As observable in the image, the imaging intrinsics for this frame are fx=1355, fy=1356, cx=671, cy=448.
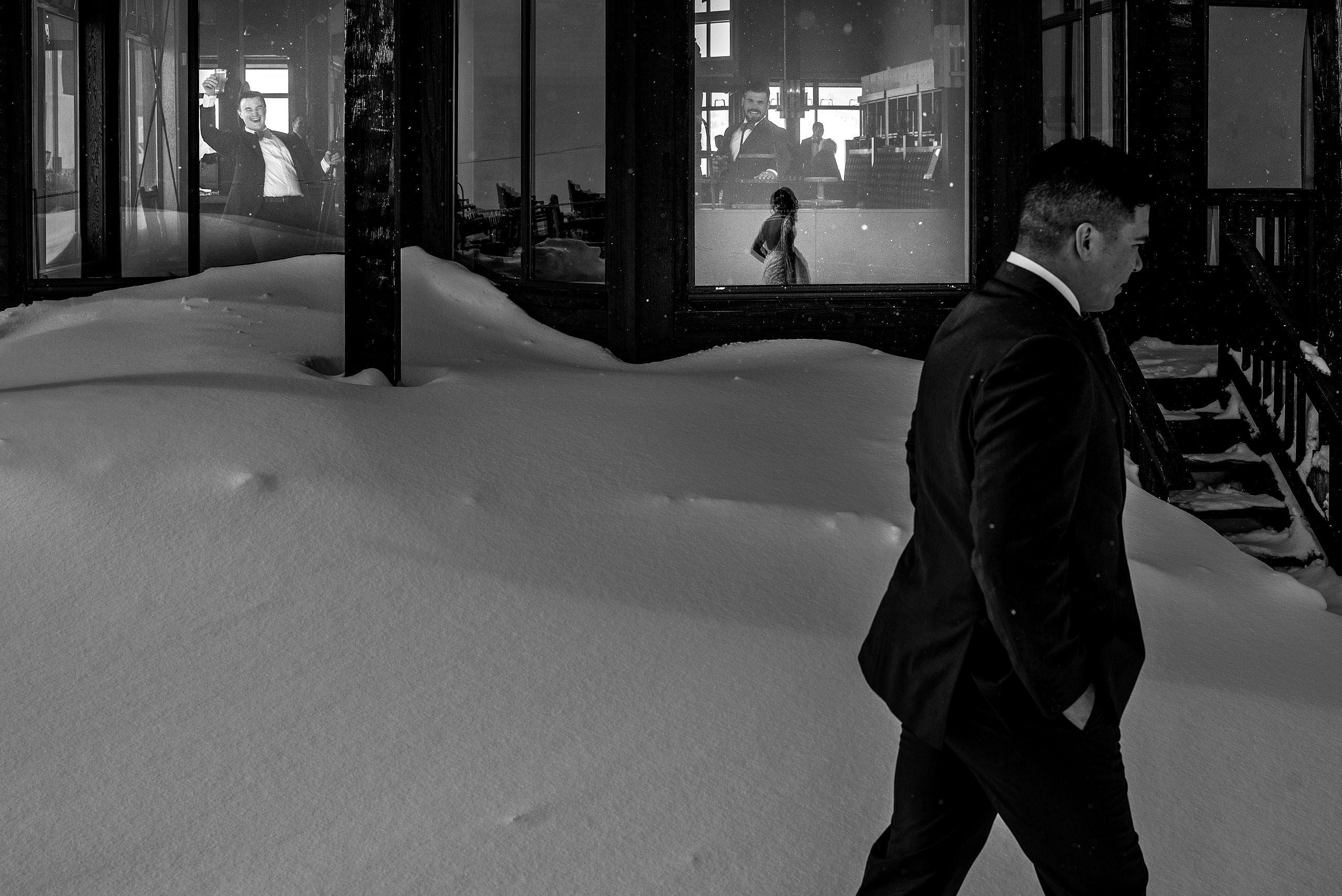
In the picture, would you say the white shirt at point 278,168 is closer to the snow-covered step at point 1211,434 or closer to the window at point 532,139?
the window at point 532,139

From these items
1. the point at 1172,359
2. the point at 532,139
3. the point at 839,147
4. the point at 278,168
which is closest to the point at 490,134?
the point at 532,139

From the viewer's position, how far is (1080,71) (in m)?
10.2

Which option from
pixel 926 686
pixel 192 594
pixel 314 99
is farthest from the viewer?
pixel 314 99

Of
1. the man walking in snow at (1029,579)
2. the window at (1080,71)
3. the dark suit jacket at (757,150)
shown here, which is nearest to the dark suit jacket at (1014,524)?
the man walking in snow at (1029,579)

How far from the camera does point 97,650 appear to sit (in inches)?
175

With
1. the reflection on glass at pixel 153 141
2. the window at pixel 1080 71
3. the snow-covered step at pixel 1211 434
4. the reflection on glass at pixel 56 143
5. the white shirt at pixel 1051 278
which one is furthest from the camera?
the reflection on glass at pixel 153 141

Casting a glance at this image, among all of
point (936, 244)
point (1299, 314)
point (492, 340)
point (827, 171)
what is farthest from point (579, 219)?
point (1299, 314)

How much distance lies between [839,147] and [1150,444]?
11.6ft

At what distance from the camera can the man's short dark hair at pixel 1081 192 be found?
251cm

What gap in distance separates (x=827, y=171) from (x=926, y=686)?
25.4 ft

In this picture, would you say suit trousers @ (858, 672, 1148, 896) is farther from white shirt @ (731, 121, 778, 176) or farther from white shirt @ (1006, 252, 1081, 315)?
white shirt @ (731, 121, 778, 176)

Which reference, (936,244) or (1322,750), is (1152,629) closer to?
(1322,750)

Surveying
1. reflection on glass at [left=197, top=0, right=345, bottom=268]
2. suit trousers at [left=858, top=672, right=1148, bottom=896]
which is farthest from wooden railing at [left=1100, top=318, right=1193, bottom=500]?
reflection on glass at [left=197, top=0, right=345, bottom=268]

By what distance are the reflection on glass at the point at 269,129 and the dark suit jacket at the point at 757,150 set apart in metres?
3.80
